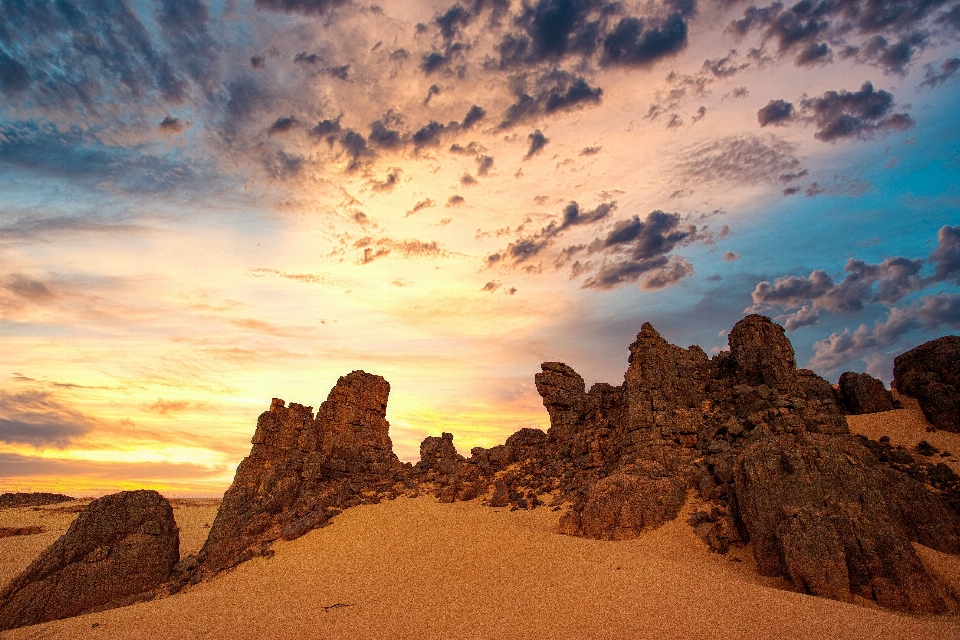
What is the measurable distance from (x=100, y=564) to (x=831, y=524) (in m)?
30.0

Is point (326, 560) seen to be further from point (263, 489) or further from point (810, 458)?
point (810, 458)

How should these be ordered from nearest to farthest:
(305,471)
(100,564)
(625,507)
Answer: (625,507) < (100,564) < (305,471)

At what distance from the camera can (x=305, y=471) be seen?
1240 inches

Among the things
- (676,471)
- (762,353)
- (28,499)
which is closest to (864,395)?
(762,353)

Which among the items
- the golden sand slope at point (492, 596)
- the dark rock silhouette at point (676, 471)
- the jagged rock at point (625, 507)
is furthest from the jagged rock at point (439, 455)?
the jagged rock at point (625, 507)

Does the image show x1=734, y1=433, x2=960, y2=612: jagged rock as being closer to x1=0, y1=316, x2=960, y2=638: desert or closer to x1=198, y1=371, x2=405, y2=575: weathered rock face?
x1=0, y1=316, x2=960, y2=638: desert

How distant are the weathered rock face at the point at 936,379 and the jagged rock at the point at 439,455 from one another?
99.8 feet

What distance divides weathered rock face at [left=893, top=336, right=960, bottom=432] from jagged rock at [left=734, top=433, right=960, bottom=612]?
1393 cm

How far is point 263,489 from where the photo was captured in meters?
29.4

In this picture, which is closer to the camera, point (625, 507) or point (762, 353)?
point (625, 507)

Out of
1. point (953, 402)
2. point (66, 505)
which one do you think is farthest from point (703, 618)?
point (66, 505)

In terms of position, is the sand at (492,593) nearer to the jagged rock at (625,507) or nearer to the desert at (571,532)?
the desert at (571,532)

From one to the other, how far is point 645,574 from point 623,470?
6.75m

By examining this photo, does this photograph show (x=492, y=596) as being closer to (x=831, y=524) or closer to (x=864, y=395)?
(x=831, y=524)
